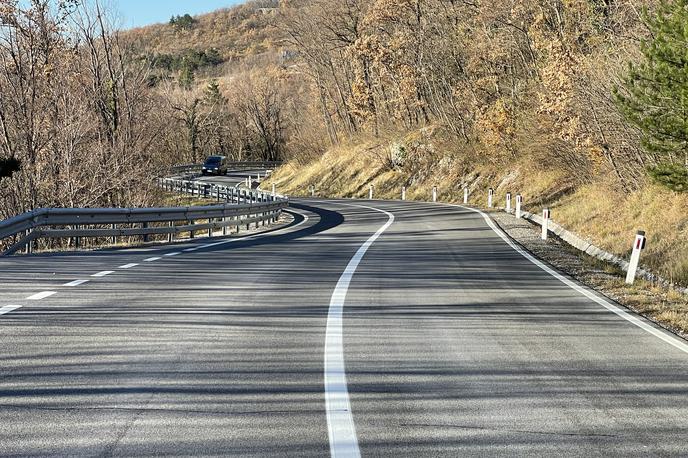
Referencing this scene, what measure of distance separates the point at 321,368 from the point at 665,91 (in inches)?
480

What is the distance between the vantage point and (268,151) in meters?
105

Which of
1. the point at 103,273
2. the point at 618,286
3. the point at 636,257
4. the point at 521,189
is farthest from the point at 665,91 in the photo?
the point at 521,189

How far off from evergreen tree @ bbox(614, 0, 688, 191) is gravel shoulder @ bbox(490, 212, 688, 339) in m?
2.64

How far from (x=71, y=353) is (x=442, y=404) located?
10.2 ft

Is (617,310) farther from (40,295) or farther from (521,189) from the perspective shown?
(521,189)

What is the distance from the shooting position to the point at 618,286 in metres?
12.3

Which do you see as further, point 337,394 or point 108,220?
point 108,220

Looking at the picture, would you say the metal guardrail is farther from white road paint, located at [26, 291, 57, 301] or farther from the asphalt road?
white road paint, located at [26, 291, 57, 301]

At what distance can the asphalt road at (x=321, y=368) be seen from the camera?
15.2 ft

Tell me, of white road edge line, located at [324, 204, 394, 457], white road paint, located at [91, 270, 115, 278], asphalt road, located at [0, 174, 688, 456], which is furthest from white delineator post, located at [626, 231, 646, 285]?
white road paint, located at [91, 270, 115, 278]

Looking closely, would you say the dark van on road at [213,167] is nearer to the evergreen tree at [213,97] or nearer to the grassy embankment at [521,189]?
the grassy embankment at [521,189]

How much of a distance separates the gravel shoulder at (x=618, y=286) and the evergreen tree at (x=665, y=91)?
2.64 metres

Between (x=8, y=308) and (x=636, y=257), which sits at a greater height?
(x=8, y=308)

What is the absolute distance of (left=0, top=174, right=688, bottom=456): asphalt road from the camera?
4641 mm
